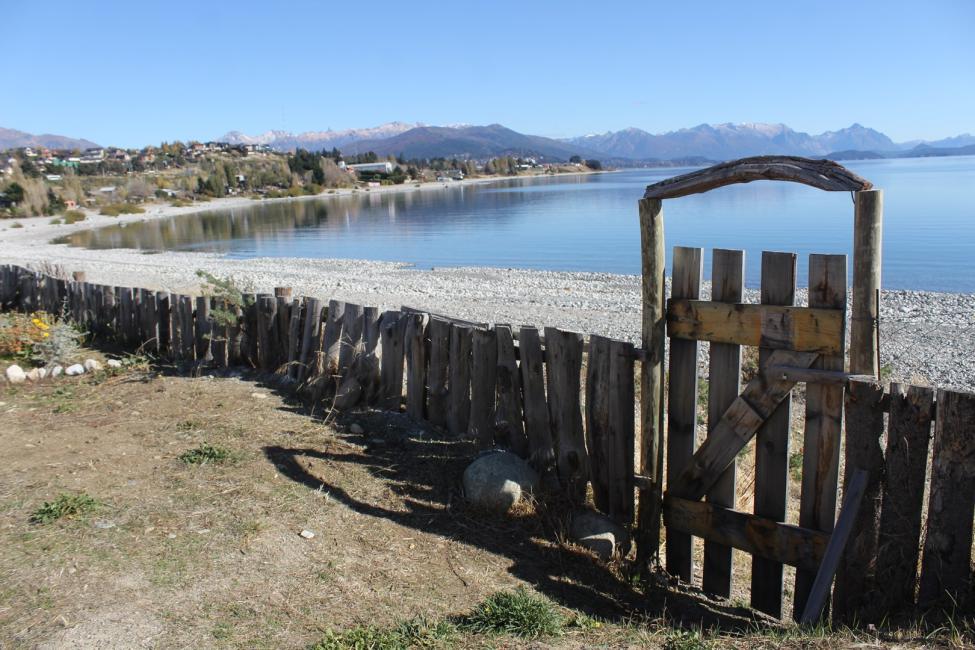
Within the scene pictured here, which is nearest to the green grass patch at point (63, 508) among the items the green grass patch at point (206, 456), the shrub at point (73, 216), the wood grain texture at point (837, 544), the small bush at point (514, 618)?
the green grass patch at point (206, 456)

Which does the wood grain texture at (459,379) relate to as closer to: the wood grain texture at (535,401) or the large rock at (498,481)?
the wood grain texture at (535,401)

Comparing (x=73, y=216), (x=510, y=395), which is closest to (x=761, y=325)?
(x=510, y=395)

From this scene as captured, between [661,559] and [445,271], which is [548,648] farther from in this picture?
[445,271]

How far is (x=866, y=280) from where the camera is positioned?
4.43 metres

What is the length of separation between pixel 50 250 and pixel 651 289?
131 feet

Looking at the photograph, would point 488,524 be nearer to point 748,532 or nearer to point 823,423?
point 748,532

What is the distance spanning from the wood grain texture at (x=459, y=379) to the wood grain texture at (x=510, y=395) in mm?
425

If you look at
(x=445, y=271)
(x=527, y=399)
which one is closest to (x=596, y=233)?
(x=445, y=271)

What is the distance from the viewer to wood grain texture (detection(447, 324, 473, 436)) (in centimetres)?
670

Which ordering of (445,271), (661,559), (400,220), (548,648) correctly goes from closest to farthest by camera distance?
(548,648), (661,559), (445,271), (400,220)

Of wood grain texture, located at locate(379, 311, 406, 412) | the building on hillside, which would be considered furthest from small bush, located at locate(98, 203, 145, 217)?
the building on hillside

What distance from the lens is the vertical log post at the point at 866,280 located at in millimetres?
4332

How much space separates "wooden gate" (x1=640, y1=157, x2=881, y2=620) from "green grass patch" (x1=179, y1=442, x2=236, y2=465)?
11.3 ft

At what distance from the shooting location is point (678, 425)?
5.46m
